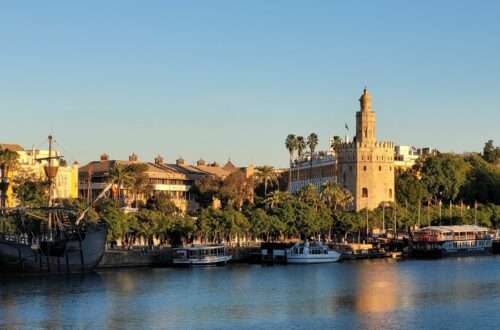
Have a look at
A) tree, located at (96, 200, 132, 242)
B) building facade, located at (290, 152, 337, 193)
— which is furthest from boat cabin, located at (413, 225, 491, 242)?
tree, located at (96, 200, 132, 242)

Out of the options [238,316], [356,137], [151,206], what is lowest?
[238,316]

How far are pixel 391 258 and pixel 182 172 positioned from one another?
56272 mm

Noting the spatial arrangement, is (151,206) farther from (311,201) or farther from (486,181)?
(486,181)

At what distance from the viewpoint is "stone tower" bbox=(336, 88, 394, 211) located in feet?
494

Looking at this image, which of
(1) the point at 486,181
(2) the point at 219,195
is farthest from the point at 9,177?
(1) the point at 486,181

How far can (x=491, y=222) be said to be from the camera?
15300 cm

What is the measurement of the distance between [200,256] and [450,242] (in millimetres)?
36827

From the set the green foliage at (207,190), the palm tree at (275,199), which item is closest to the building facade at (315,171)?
the green foliage at (207,190)

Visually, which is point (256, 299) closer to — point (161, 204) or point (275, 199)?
point (275, 199)

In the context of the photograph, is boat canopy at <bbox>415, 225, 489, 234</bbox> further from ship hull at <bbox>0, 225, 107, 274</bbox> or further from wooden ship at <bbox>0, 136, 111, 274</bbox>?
ship hull at <bbox>0, 225, 107, 274</bbox>

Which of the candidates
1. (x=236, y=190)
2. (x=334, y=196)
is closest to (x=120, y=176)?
(x=236, y=190)

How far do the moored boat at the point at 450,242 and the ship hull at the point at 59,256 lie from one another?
43523 mm

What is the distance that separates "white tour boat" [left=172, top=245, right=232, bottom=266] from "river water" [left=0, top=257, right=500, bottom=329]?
178 inches

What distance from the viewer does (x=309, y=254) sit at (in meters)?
111
